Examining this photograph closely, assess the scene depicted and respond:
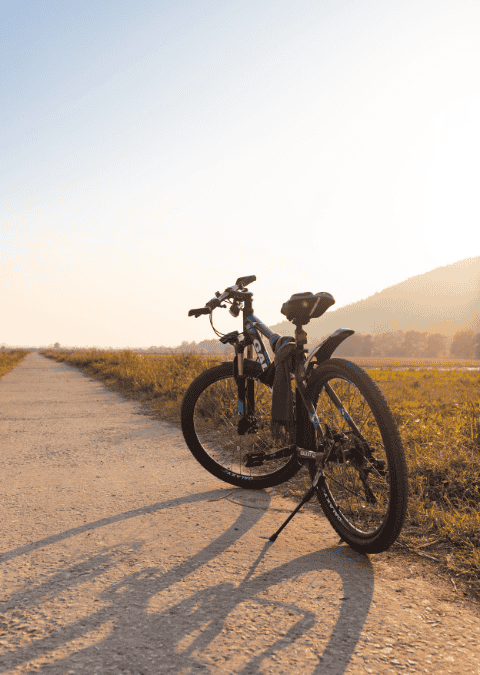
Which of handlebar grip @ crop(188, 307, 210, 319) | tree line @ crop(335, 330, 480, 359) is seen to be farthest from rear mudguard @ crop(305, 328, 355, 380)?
tree line @ crop(335, 330, 480, 359)

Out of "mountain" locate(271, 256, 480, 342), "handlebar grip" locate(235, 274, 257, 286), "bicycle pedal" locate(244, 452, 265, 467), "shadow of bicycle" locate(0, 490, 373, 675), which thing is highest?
"mountain" locate(271, 256, 480, 342)

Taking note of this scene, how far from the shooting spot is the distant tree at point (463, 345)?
66062 millimetres

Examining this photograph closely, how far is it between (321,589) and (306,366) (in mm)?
1340

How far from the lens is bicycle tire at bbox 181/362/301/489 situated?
389 centimetres

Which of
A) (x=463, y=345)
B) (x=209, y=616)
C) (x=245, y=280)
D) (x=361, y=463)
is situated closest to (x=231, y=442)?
(x=245, y=280)

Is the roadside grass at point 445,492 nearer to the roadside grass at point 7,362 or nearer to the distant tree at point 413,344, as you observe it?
the roadside grass at point 7,362

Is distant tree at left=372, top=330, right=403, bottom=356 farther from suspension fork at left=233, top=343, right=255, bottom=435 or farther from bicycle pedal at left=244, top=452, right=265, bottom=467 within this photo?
bicycle pedal at left=244, top=452, right=265, bottom=467

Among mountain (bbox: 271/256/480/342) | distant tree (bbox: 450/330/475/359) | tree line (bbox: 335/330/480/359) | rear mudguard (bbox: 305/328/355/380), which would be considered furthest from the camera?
mountain (bbox: 271/256/480/342)

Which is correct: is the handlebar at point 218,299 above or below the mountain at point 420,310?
below

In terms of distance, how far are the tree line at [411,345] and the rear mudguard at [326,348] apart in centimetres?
7100

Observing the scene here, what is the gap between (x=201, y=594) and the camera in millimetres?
2156

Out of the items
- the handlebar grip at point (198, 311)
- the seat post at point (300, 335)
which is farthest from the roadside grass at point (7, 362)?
the seat post at point (300, 335)

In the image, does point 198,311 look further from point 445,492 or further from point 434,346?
point 434,346

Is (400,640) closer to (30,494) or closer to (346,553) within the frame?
(346,553)
